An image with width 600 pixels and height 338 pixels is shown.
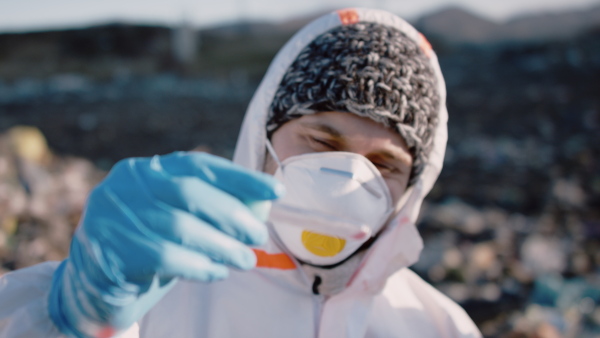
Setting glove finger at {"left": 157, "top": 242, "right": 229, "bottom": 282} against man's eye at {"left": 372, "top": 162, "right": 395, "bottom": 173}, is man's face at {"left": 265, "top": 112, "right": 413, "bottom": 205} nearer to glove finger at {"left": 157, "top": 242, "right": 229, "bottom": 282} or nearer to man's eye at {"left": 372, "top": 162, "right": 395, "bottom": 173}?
man's eye at {"left": 372, "top": 162, "right": 395, "bottom": 173}

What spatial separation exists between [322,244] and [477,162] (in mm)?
6275

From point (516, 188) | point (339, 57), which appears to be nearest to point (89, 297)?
point (339, 57)

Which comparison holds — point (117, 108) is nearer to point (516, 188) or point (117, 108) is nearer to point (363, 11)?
point (516, 188)

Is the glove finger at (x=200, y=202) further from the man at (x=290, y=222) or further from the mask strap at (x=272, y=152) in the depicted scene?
the mask strap at (x=272, y=152)

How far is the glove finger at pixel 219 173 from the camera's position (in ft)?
3.03

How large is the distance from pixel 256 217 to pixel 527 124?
9.18m

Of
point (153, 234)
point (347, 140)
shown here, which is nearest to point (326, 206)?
point (347, 140)

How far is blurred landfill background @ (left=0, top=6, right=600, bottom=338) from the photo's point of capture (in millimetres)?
3520

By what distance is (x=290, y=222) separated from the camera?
4.17ft

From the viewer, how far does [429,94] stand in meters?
1.50

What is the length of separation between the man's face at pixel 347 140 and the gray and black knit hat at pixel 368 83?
A: 28 mm

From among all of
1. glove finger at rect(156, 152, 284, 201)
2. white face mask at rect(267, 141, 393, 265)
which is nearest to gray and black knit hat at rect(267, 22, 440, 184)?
white face mask at rect(267, 141, 393, 265)

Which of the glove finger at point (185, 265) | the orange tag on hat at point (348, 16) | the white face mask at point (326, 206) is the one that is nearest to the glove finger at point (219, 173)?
the glove finger at point (185, 265)

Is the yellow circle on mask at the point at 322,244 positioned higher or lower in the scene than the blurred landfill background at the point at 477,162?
higher
